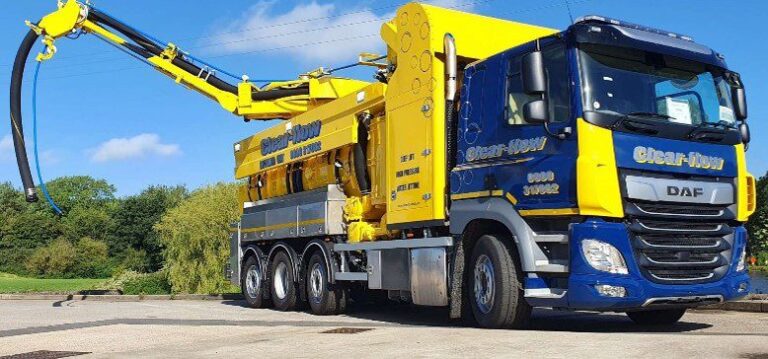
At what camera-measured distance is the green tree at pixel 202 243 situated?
1714 inches

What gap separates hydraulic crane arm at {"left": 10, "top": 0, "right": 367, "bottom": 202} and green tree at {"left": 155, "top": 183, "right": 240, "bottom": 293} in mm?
25927

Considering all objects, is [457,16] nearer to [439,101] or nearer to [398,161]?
[439,101]

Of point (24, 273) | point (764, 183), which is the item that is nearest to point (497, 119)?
point (764, 183)

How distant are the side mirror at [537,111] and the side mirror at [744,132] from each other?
2.56m

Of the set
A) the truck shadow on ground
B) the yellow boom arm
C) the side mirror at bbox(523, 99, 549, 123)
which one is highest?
the yellow boom arm

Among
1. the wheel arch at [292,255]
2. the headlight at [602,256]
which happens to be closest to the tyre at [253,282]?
the wheel arch at [292,255]

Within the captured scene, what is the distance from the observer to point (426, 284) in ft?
34.8

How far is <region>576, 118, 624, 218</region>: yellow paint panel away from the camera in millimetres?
8305

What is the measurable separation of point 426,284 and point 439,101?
2.32 metres

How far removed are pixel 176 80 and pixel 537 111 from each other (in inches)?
427

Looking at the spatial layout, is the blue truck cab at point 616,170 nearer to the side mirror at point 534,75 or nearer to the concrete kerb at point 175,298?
the side mirror at point 534,75

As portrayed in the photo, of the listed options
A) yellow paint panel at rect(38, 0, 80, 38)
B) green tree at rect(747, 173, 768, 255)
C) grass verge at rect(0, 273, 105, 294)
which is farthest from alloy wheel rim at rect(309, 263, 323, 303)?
grass verge at rect(0, 273, 105, 294)

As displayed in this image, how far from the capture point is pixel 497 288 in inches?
366

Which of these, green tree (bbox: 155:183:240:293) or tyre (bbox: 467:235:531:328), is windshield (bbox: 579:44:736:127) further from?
green tree (bbox: 155:183:240:293)
